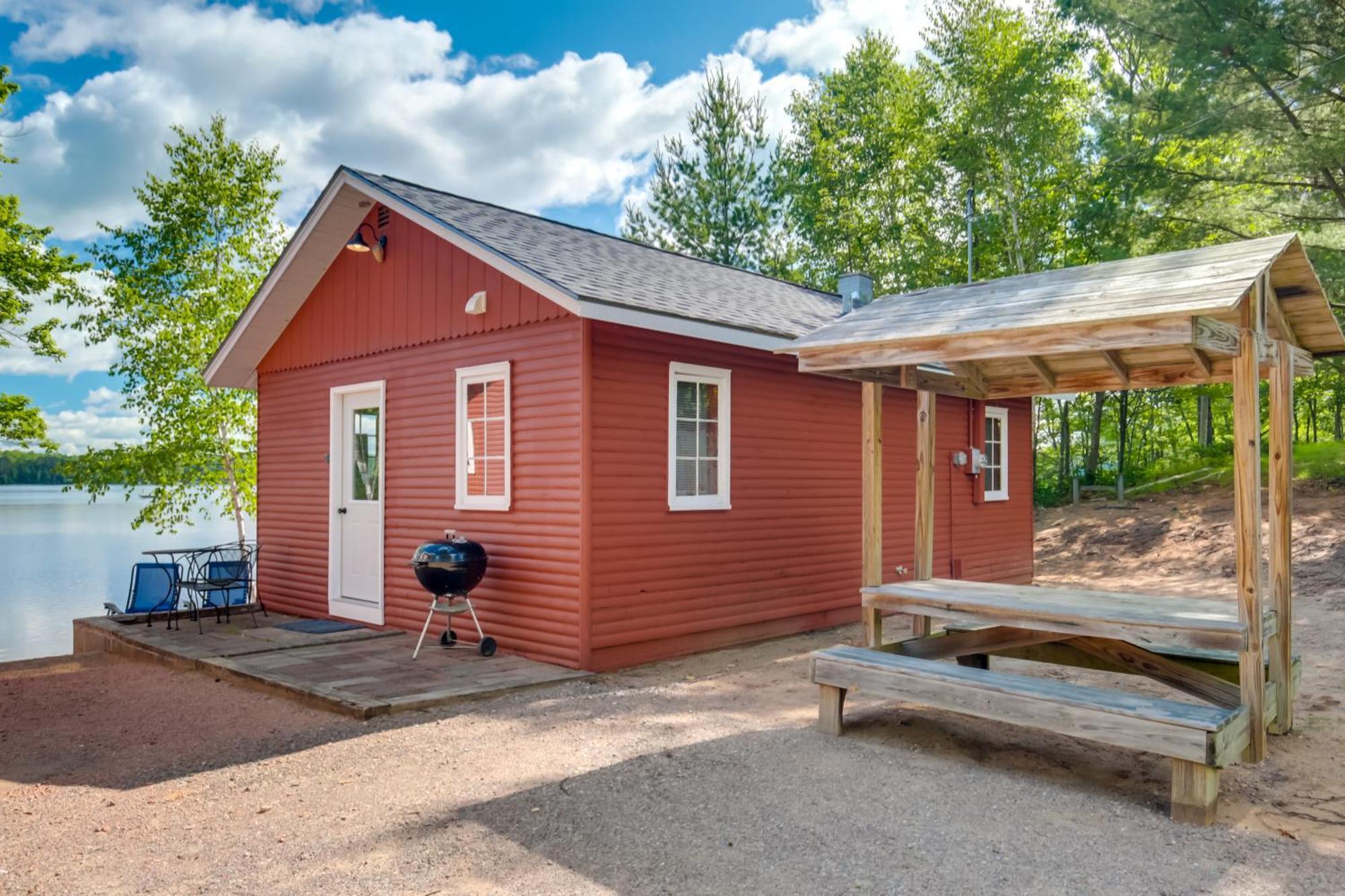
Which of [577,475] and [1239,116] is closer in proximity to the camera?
[577,475]

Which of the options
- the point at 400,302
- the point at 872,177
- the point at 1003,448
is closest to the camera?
the point at 400,302

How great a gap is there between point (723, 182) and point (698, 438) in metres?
18.6

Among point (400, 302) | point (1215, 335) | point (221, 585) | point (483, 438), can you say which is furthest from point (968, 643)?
point (221, 585)

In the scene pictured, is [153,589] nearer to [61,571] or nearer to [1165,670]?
[1165,670]

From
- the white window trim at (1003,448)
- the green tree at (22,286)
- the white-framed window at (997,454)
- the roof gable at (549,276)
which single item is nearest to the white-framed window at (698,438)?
the roof gable at (549,276)

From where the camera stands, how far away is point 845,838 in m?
3.31

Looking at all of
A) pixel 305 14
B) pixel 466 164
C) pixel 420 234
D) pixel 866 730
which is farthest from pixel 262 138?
pixel 866 730

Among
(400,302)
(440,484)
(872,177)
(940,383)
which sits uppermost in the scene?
(872,177)

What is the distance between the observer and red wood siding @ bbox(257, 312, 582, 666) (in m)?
6.38

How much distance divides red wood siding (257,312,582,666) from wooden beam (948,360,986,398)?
2612mm

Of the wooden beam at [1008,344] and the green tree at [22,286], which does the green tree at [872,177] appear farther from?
the wooden beam at [1008,344]

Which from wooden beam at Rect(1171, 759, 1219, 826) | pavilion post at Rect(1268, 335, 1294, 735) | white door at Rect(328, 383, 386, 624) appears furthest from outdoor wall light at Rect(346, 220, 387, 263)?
wooden beam at Rect(1171, 759, 1219, 826)

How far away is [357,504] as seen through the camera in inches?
333

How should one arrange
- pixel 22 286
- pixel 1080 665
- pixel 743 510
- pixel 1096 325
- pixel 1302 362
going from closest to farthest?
1. pixel 1096 325
2. pixel 1302 362
3. pixel 1080 665
4. pixel 743 510
5. pixel 22 286
